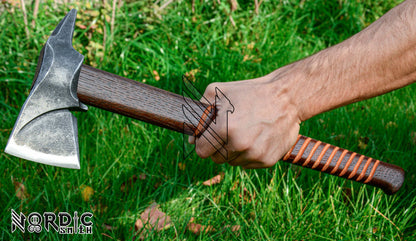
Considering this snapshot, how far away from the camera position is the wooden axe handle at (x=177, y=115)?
1.52m

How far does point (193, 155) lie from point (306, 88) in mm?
992

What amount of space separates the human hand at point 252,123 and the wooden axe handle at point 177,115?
3.2 inches

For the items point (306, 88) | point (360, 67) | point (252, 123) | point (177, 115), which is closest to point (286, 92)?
point (306, 88)

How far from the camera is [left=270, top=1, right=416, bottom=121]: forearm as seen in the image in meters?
1.46

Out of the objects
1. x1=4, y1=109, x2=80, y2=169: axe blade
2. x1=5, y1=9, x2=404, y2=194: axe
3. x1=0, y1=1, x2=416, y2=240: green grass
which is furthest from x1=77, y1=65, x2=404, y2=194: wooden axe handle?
x1=0, y1=1, x2=416, y2=240: green grass

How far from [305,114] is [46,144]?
1039mm

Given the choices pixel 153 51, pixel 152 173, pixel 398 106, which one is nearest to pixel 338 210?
pixel 152 173

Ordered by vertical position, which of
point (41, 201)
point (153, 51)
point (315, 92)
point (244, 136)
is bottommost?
point (41, 201)

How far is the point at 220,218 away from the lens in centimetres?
207

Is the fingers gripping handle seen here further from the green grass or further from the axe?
the axe

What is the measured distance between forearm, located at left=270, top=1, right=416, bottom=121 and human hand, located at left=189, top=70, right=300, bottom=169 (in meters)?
0.05

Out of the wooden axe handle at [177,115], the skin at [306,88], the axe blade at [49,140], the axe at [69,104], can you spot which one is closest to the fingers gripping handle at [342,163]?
the wooden axe handle at [177,115]

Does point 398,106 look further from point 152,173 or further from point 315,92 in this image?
point 152,173

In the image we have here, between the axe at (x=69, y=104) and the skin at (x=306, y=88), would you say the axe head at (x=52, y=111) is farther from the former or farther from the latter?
the skin at (x=306, y=88)
